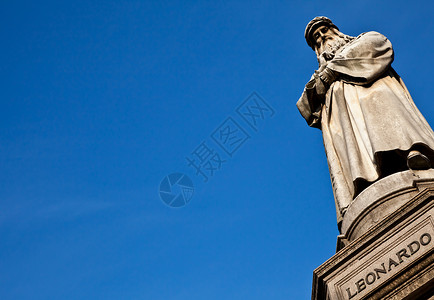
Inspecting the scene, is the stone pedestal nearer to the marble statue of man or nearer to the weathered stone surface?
the weathered stone surface

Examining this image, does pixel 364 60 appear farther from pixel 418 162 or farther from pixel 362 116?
pixel 418 162

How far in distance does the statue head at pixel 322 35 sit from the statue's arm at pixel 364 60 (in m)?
1.46

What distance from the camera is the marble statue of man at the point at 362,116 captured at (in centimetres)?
819

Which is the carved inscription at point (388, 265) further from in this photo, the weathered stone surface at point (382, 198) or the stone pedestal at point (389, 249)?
the weathered stone surface at point (382, 198)

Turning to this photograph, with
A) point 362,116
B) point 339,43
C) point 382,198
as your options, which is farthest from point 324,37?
point 382,198

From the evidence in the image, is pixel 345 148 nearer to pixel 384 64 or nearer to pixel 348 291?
pixel 384 64

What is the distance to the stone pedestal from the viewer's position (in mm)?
5969

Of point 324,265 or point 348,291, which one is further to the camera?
point 324,265

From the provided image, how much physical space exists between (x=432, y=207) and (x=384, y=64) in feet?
13.7

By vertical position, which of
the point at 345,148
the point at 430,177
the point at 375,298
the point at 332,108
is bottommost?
the point at 375,298

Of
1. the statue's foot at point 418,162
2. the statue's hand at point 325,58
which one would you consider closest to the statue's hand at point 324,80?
the statue's hand at point 325,58

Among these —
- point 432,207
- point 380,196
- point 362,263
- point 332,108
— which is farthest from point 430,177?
point 332,108

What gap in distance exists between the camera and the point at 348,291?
656cm

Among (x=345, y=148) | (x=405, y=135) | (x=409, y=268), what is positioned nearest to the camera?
(x=409, y=268)
